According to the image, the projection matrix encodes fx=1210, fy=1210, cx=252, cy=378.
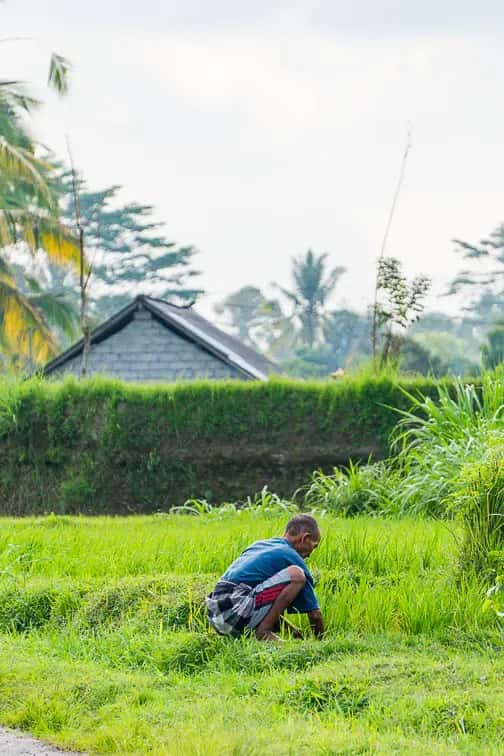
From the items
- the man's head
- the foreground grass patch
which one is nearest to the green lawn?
the foreground grass patch

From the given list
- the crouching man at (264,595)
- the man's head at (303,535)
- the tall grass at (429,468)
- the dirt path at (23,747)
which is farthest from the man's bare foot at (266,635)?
the tall grass at (429,468)

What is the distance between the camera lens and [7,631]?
8.52m

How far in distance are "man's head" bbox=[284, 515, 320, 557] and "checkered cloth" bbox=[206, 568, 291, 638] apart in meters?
0.36

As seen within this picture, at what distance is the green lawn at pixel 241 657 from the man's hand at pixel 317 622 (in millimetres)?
175

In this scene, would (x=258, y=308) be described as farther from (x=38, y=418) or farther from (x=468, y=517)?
(x=468, y=517)

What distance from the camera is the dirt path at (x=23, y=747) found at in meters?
5.74

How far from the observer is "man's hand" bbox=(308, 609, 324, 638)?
7.53 meters

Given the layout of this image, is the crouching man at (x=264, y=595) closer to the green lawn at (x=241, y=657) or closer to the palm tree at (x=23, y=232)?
the green lawn at (x=241, y=657)

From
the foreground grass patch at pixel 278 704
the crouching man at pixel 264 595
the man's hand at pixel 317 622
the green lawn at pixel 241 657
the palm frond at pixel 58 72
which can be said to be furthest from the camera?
the palm frond at pixel 58 72

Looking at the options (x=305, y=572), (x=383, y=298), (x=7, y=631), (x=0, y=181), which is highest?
(x=0, y=181)

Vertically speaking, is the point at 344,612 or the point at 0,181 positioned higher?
the point at 0,181

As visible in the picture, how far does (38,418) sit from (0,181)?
13.8 metres

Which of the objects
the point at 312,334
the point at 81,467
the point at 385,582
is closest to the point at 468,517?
the point at 385,582

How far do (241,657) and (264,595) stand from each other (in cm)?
48
